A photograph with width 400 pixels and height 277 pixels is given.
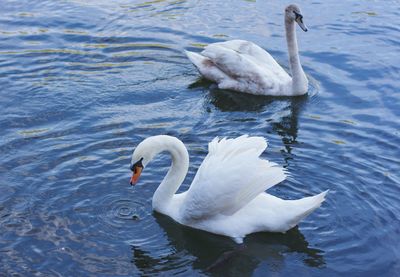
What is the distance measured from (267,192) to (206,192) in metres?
1.38

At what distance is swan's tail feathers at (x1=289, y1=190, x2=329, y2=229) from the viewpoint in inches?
322

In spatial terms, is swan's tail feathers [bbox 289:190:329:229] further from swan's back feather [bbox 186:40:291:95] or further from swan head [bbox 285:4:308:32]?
swan head [bbox 285:4:308:32]

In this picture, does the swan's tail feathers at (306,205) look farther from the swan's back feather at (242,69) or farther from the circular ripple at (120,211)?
the swan's back feather at (242,69)

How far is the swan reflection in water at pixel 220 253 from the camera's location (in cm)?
797

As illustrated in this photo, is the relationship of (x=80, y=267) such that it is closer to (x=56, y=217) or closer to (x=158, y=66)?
(x=56, y=217)

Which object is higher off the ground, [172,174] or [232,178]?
[232,178]

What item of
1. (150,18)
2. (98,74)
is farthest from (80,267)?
(150,18)

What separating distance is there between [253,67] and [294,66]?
0.69 meters

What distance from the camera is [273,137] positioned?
440 inches

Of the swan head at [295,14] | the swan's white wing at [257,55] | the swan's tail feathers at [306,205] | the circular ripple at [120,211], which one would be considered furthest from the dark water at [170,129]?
the swan head at [295,14]

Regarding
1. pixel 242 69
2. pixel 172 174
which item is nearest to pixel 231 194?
pixel 172 174

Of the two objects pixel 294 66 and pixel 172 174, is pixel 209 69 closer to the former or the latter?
pixel 294 66

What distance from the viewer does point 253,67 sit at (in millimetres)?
12844

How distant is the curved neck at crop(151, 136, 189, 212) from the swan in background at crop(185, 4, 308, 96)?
13.6ft
